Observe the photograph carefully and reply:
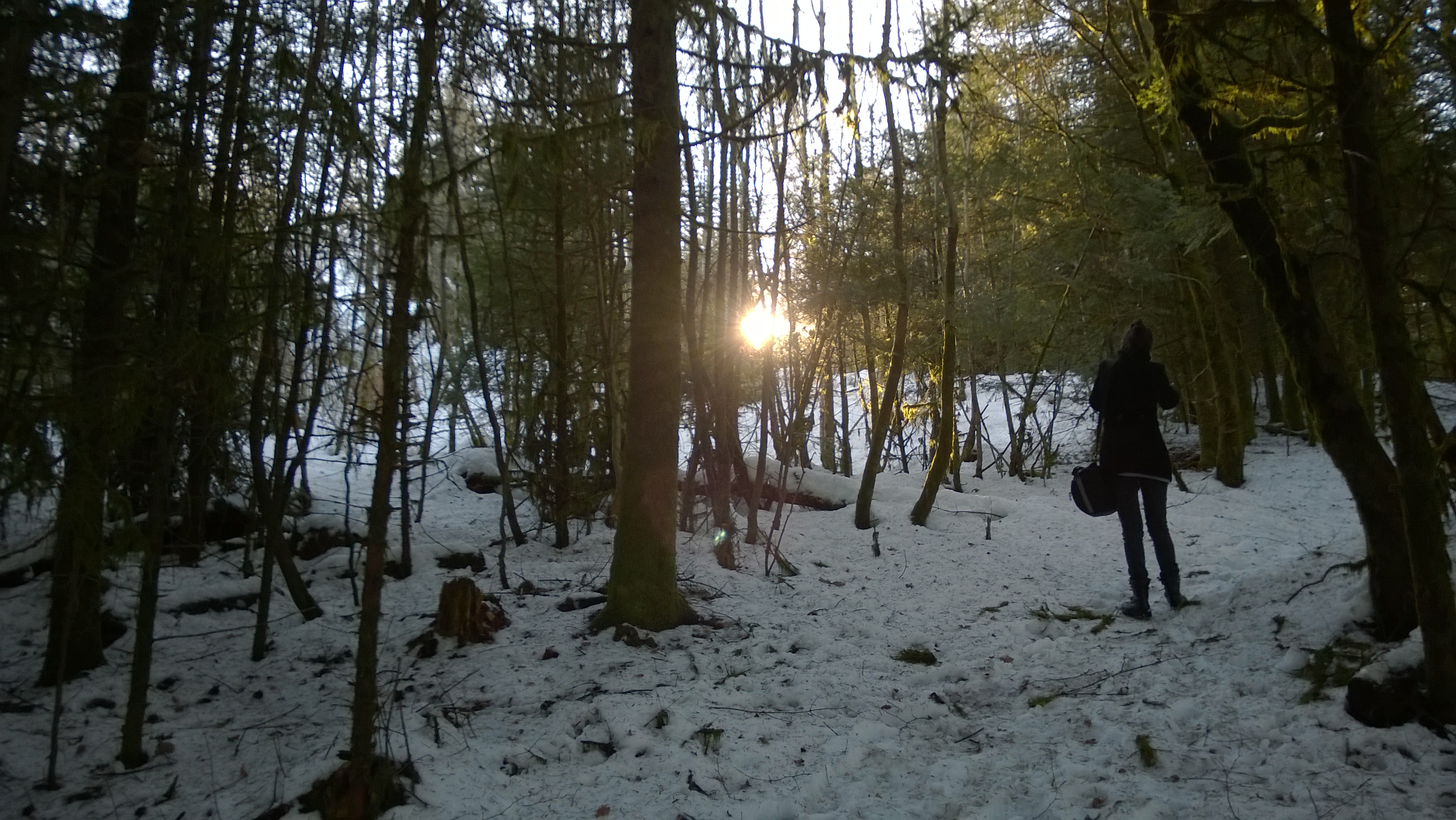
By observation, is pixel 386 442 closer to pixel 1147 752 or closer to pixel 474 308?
pixel 474 308

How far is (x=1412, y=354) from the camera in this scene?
3309 mm

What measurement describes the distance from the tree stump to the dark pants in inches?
180

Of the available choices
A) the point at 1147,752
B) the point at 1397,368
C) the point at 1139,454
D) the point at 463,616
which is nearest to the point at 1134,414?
the point at 1139,454

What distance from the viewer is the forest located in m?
3.41

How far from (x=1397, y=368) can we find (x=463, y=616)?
211 inches

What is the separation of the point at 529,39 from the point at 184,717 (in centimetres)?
462

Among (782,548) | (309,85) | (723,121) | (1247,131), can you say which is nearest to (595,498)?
(782,548)

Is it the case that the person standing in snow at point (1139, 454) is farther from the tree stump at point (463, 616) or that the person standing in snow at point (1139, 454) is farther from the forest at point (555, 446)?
the tree stump at point (463, 616)

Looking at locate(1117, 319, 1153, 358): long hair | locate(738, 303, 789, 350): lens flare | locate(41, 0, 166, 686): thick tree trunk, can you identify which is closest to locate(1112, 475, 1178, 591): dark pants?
locate(1117, 319, 1153, 358): long hair

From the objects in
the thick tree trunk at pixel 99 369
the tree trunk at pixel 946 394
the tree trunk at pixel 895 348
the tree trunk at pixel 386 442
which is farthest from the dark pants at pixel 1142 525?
the thick tree trunk at pixel 99 369

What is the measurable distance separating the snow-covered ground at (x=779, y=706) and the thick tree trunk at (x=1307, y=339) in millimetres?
294

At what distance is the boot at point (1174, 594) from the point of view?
5.57 metres

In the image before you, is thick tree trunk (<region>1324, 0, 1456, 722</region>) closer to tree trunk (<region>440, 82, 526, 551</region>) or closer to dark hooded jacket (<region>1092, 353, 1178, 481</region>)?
dark hooded jacket (<region>1092, 353, 1178, 481</region>)

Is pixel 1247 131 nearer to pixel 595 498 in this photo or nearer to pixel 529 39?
pixel 529 39
